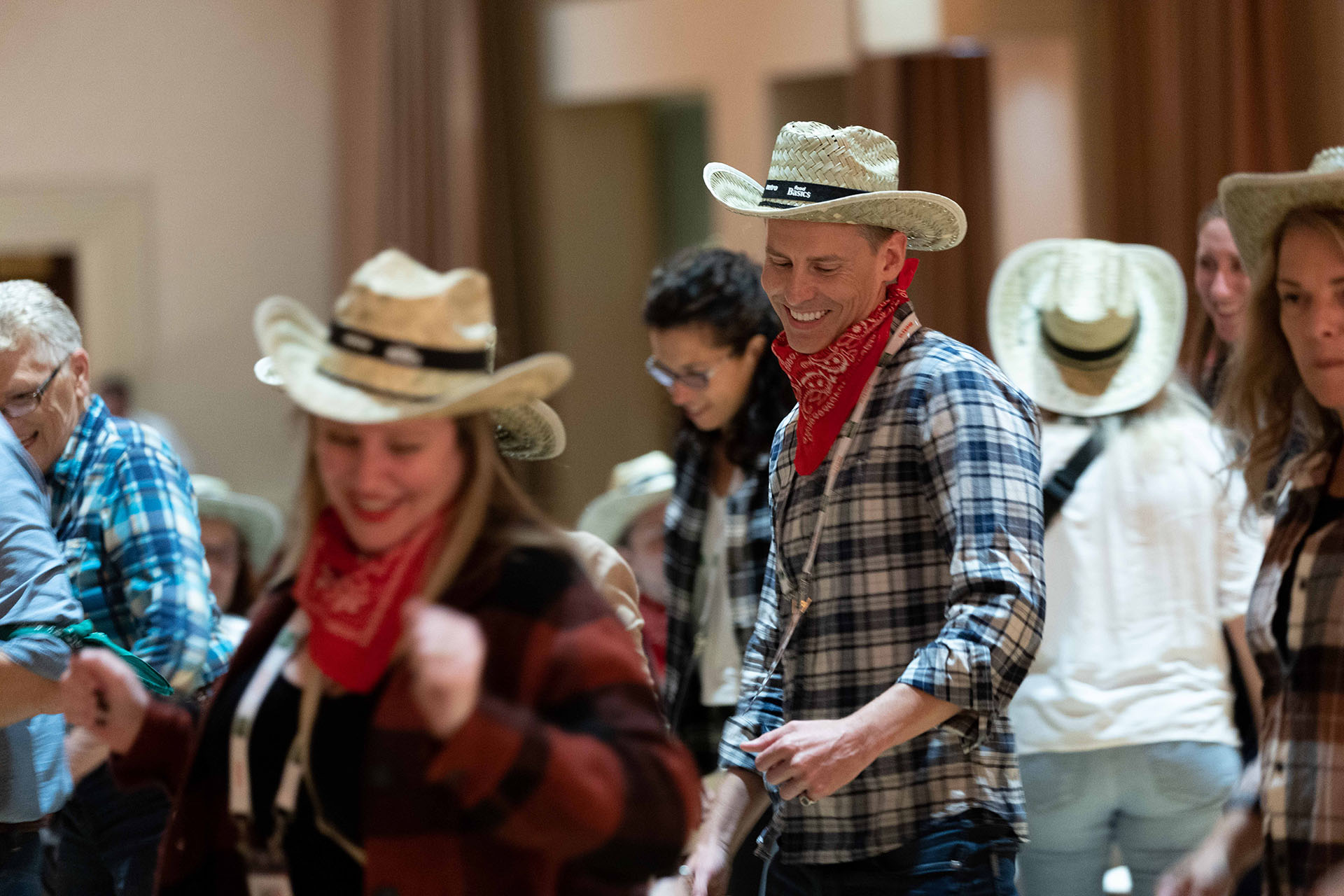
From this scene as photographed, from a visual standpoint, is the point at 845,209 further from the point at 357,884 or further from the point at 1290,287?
the point at 357,884

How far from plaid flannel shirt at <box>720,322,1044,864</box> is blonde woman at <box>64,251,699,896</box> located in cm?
49

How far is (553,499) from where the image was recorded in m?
1.74

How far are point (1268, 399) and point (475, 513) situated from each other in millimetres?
1116

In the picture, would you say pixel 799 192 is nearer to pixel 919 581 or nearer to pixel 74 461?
pixel 919 581

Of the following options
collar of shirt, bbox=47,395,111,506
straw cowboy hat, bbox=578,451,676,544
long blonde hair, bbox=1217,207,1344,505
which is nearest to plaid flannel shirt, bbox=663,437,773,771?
straw cowboy hat, bbox=578,451,676,544

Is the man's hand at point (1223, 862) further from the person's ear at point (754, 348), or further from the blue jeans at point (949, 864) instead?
the person's ear at point (754, 348)

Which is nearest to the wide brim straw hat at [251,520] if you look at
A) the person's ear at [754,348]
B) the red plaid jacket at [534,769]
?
the person's ear at [754,348]

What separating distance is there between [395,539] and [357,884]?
33 centimetres

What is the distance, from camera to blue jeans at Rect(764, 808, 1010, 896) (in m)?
1.80

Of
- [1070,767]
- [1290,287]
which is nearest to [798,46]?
[1070,767]

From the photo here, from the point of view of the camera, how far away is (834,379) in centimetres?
194

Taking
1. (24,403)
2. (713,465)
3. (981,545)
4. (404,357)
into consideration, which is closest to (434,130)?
(713,465)

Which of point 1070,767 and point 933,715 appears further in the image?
point 1070,767

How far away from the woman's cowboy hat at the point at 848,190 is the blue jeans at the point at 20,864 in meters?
1.51
